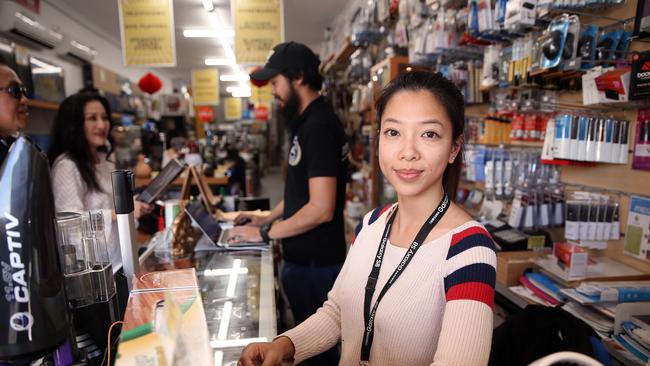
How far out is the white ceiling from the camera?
671 cm

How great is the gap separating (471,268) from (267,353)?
552 mm

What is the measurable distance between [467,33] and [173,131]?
27.4 feet

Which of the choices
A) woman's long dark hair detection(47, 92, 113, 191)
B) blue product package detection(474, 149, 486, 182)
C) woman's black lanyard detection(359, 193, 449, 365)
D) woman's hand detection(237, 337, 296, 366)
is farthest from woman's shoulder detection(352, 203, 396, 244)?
woman's long dark hair detection(47, 92, 113, 191)

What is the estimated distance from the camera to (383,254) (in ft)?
3.68

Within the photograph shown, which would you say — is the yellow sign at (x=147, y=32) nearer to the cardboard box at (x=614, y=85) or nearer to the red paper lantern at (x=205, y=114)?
the cardboard box at (x=614, y=85)

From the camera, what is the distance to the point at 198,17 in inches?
293

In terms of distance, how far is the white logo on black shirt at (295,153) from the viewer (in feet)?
6.86

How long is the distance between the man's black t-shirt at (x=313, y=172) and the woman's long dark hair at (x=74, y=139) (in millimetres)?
1249

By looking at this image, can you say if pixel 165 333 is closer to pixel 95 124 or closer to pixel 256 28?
pixel 95 124

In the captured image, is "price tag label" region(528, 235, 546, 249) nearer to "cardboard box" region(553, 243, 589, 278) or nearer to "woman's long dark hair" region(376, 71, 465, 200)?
"cardboard box" region(553, 243, 589, 278)

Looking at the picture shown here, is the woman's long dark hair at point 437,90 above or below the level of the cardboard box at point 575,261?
above

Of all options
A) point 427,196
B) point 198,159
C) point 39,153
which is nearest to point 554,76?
point 427,196

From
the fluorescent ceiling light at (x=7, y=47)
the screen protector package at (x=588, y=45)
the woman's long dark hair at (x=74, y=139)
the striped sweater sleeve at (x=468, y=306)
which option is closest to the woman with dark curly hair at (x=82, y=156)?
the woman's long dark hair at (x=74, y=139)

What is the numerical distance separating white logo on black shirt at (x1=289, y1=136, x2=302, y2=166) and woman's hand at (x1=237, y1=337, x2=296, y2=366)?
3.74ft
